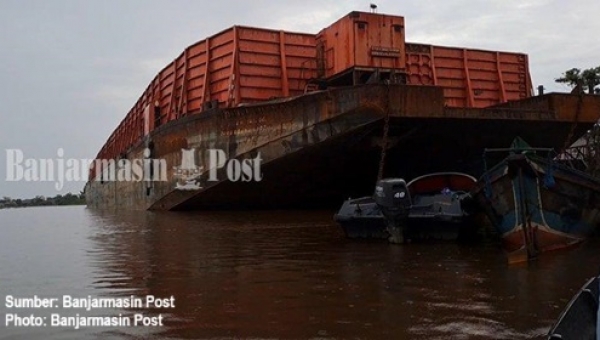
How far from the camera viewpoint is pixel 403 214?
8.03 meters

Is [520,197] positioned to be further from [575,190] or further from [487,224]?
[487,224]

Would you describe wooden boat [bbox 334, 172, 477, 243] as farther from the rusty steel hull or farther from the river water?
the rusty steel hull

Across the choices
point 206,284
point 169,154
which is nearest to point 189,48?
point 169,154

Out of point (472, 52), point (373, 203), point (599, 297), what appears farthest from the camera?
point (472, 52)

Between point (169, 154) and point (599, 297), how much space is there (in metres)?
16.8

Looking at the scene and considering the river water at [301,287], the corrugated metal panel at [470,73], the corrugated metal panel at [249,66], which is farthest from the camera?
the corrugated metal panel at [470,73]

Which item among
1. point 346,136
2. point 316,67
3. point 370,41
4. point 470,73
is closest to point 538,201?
point 346,136

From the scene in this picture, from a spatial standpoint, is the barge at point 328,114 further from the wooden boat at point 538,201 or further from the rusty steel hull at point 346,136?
the wooden boat at point 538,201

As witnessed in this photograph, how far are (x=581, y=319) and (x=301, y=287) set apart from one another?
8.58 ft

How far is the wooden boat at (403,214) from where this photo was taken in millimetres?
7996

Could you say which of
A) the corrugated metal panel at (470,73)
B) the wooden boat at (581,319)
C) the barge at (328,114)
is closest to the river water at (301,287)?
the wooden boat at (581,319)

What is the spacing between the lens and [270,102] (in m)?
14.5

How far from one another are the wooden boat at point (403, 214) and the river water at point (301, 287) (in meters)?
0.37

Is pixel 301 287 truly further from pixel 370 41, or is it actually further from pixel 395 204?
pixel 370 41
